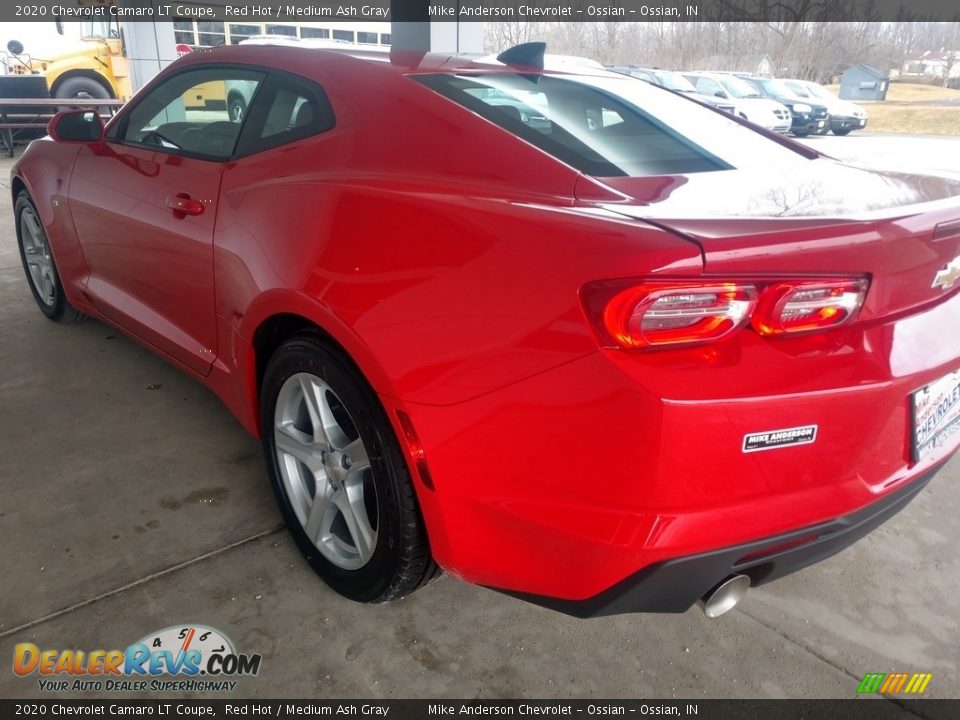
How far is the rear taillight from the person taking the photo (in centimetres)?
130

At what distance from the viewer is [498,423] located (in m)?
1.50

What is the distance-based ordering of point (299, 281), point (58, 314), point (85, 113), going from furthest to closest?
point (58, 314) → point (85, 113) → point (299, 281)

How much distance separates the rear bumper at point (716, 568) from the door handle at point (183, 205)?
5.24 ft

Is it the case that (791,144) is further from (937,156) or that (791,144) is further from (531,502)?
(937,156)

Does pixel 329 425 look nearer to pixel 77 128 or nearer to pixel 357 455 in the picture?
pixel 357 455

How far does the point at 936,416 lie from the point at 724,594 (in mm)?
625

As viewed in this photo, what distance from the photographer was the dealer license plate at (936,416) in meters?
Result: 1.57

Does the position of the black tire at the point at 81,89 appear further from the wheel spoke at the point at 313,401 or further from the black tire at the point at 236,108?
the wheel spoke at the point at 313,401

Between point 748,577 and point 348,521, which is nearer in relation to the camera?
point 748,577

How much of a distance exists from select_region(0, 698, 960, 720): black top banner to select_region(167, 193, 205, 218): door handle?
4.69 ft

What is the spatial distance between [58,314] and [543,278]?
144 inches

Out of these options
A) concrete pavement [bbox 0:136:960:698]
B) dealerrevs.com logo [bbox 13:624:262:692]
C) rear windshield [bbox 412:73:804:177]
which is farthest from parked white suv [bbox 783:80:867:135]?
dealerrevs.com logo [bbox 13:624:262:692]

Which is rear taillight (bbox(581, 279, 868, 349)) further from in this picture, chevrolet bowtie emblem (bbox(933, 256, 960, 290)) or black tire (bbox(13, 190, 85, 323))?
black tire (bbox(13, 190, 85, 323))

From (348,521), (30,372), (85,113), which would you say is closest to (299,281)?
(348,521)
